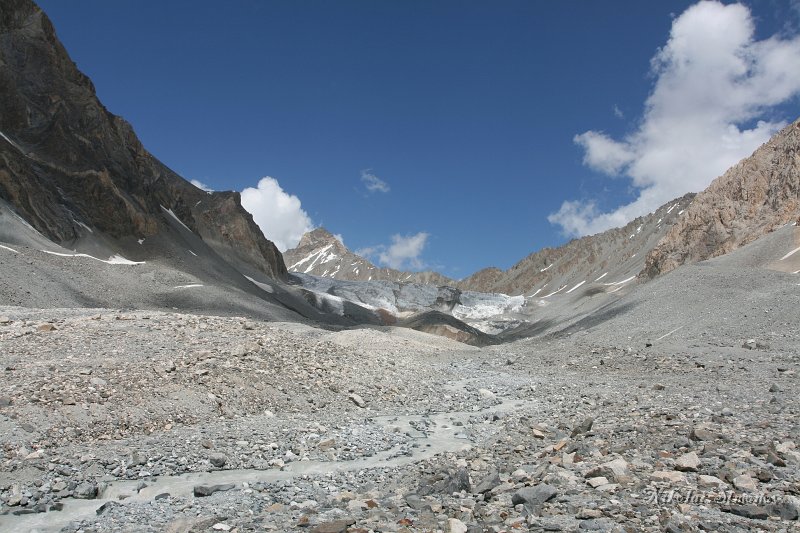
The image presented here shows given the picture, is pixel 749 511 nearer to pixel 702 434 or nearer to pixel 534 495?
pixel 534 495

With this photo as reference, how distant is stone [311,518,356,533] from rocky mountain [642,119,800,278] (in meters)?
77.9

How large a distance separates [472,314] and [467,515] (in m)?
118

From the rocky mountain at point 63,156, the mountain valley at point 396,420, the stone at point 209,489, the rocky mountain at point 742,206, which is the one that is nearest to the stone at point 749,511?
the mountain valley at point 396,420

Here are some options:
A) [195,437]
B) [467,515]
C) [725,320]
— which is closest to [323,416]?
[195,437]

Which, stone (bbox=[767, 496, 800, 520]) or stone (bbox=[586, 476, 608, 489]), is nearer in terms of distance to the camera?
stone (bbox=[767, 496, 800, 520])

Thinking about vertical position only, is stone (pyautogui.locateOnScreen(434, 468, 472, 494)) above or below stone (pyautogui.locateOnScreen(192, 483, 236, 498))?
above

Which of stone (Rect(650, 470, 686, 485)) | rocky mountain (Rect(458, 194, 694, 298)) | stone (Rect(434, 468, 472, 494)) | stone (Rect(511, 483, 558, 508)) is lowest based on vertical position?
stone (Rect(434, 468, 472, 494))

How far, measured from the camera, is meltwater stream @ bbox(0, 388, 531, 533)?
8.14m

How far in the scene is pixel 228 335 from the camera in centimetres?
1944

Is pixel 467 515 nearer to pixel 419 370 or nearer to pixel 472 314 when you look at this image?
pixel 419 370

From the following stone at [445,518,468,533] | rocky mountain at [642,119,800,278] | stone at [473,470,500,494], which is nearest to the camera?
stone at [445,518,468,533]

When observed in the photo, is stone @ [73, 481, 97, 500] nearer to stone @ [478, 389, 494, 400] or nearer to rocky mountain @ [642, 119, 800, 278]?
stone @ [478, 389, 494, 400]

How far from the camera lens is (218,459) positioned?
34.5 feet

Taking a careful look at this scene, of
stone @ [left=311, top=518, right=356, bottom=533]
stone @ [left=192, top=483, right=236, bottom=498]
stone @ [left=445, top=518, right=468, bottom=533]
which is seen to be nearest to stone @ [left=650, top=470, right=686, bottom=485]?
stone @ [left=445, top=518, right=468, bottom=533]
